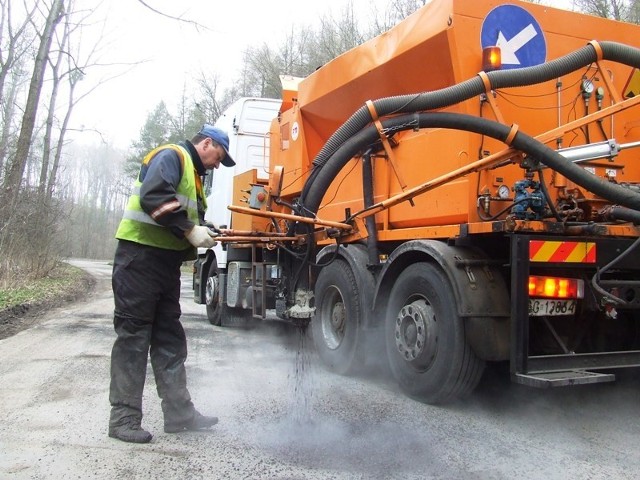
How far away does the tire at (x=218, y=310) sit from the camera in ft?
30.5

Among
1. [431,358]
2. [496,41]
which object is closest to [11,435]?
[431,358]

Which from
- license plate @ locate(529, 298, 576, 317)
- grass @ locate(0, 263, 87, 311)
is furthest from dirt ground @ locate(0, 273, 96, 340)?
license plate @ locate(529, 298, 576, 317)

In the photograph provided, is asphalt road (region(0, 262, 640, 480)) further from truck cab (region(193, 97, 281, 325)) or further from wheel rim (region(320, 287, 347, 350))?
truck cab (region(193, 97, 281, 325))

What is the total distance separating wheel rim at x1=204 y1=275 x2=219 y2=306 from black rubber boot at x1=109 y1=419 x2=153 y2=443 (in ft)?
19.7

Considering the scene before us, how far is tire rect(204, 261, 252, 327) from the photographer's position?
9297 mm

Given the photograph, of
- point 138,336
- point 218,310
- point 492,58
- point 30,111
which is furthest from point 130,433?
point 30,111

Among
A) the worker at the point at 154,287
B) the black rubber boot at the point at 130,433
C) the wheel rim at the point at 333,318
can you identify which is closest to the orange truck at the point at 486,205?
the wheel rim at the point at 333,318

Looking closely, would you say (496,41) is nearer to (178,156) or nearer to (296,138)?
(178,156)

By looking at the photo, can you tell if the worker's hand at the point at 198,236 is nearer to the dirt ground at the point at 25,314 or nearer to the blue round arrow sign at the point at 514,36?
the blue round arrow sign at the point at 514,36

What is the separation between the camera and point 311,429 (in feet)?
12.5

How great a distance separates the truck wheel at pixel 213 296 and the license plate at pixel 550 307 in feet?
20.3

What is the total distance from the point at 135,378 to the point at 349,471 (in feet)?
4.87

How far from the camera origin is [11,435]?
11.6ft

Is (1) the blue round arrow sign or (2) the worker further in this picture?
(1) the blue round arrow sign
